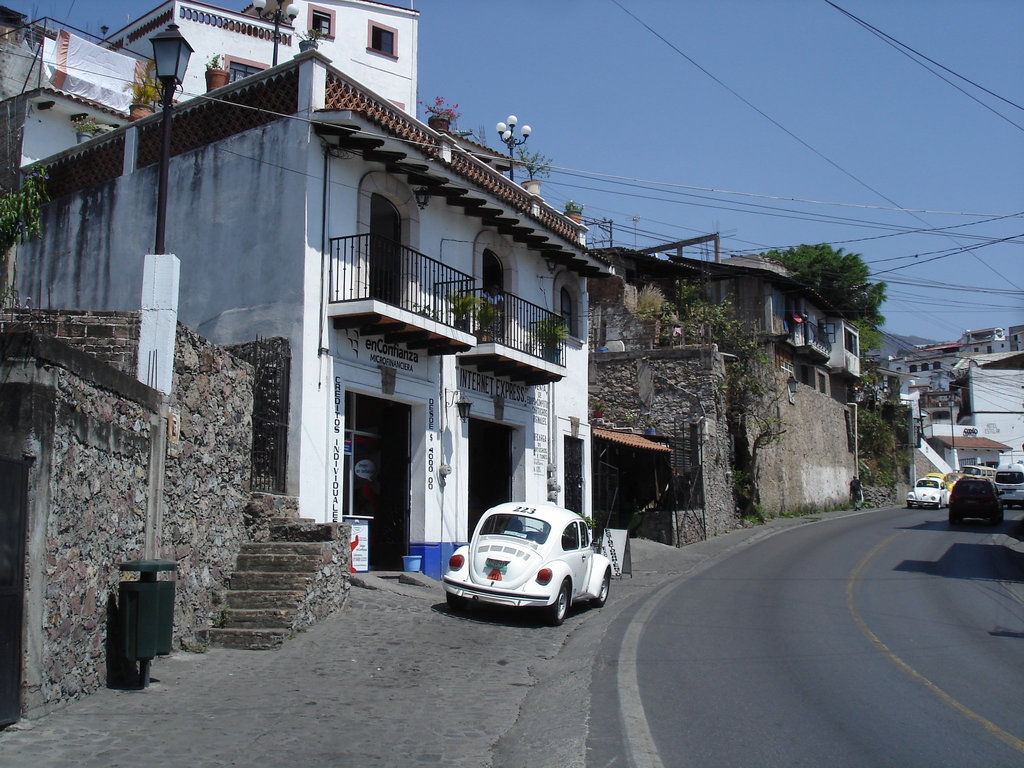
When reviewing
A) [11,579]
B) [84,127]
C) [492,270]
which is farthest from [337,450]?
[84,127]

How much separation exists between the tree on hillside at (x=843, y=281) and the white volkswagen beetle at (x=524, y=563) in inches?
1636

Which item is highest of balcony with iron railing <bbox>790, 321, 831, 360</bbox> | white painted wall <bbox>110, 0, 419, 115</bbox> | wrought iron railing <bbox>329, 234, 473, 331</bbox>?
white painted wall <bbox>110, 0, 419, 115</bbox>

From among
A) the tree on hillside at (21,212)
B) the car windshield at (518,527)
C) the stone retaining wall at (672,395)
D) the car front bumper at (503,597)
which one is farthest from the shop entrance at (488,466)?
the tree on hillside at (21,212)

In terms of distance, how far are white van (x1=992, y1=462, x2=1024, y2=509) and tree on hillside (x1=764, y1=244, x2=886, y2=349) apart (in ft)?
39.5

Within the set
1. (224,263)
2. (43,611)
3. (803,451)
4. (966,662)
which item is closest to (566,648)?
(966,662)

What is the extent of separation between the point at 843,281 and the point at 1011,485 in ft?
51.9

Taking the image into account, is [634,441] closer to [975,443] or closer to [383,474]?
[383,474]

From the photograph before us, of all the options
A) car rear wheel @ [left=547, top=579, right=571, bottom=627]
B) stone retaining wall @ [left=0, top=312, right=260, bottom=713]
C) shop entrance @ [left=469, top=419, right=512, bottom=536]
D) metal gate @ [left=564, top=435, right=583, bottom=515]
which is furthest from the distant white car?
stone retaining wall @ [left=0, top=312, right=260, bottom=713]

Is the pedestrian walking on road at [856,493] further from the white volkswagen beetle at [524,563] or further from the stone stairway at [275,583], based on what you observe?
the stone stairway at [275,583]

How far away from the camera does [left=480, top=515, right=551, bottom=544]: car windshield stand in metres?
14.4

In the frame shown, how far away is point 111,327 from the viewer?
10773 millimetres

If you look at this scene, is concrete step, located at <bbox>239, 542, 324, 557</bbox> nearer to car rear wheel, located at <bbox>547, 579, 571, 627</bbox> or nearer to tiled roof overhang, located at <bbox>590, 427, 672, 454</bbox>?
car rear wheel, located at <bbox>547, 579, 571, 627</bbox>

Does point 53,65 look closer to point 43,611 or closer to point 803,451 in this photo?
point 43,611

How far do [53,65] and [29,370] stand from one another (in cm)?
2416
